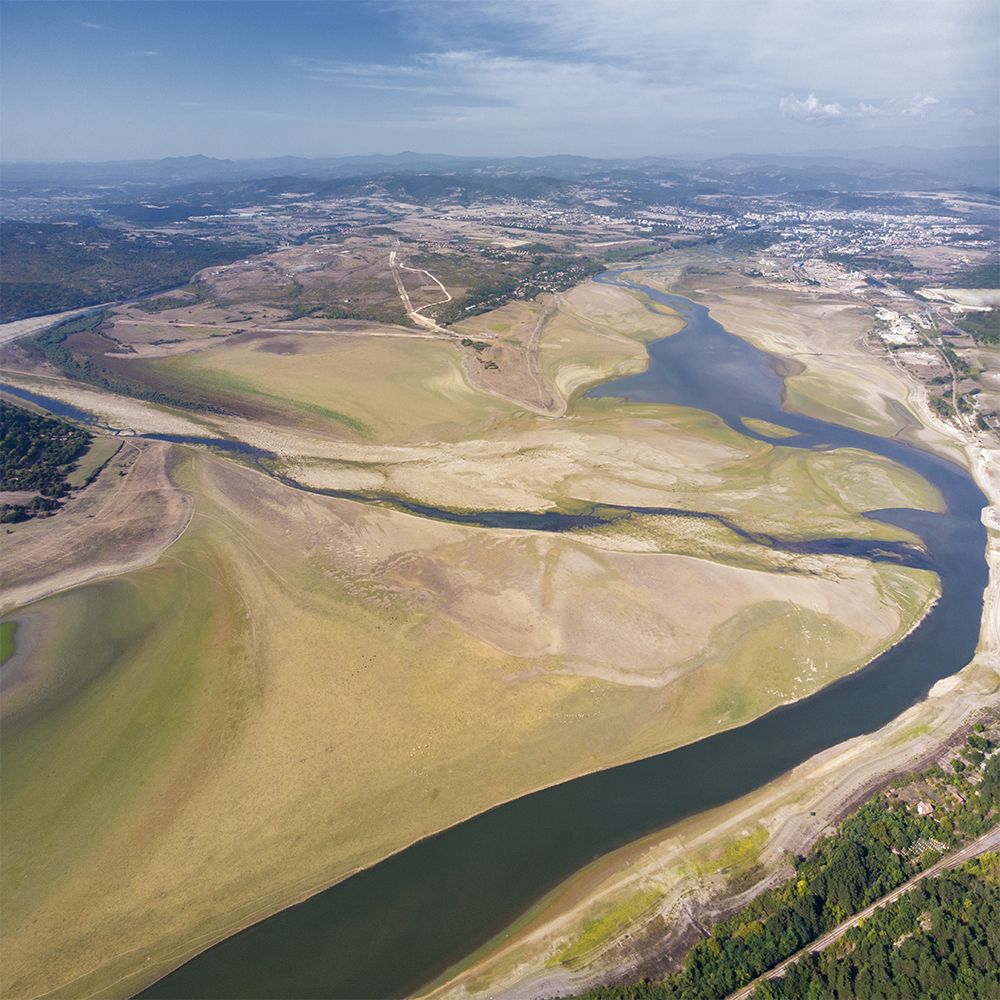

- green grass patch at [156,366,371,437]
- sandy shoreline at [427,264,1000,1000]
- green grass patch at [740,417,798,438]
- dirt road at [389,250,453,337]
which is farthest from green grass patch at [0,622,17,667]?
dirt road at [389,250,453,337]

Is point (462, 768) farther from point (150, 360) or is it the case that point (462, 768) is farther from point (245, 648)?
point (150, 360)

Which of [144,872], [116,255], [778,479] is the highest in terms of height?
[116,255]

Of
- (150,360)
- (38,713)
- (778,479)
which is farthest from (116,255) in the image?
(778,479)

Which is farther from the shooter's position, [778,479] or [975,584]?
[778,479]

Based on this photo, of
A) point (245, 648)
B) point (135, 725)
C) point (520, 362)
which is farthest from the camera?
point (520, 362)

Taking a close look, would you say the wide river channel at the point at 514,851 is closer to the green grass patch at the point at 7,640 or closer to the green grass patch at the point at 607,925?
the green grass patch at the point at 607,925

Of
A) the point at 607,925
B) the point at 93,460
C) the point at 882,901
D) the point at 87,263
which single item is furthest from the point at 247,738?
the point at 87,263

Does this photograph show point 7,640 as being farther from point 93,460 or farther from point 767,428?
point 767,428
